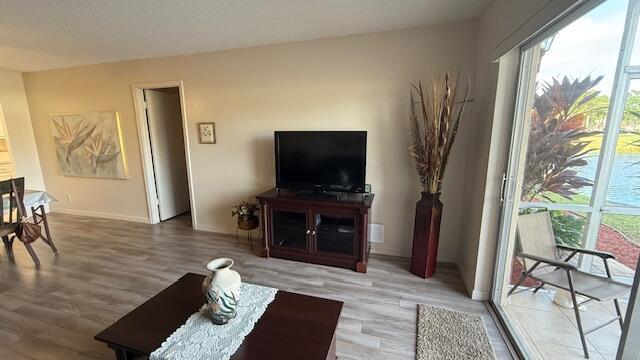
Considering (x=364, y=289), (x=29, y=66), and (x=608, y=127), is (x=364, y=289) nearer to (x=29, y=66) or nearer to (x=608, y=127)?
(x=608, y=127)

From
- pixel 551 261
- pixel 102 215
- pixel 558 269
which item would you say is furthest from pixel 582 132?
pixel 102 215

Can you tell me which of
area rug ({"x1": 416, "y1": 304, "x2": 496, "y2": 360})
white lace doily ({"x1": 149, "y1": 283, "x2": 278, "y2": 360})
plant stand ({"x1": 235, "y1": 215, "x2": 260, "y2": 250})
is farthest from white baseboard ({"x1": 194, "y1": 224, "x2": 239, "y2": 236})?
area rug ({"x1": 416, "y1": 304, "x2": 496, "y2": 360})

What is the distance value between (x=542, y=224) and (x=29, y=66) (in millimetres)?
6699

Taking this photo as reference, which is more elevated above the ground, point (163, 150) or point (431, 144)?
point (431, 144)

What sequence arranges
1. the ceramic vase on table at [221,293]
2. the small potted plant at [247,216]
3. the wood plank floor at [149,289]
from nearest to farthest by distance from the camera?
the ceramic vase on table at [221,293] < the wood plank floor at [149,289] < the small potted plant at [247,216]

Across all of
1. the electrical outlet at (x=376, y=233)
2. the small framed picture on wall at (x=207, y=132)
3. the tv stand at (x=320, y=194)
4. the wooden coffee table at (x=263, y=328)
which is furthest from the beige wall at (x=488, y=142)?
the small framed picture on wall at (x=207, y=132)

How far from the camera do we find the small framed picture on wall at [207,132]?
3.59 metres

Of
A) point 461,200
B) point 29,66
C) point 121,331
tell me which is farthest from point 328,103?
point 29,66

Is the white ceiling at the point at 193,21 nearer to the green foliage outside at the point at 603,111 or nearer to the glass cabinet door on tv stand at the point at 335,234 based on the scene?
the green foliage outside at the point at 603,111

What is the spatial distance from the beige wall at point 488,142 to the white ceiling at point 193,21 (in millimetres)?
347

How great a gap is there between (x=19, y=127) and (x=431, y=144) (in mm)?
6431

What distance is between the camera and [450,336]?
73.9 inches

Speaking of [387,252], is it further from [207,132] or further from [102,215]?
[102,215]

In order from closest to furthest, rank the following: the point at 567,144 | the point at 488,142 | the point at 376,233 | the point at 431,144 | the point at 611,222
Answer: the point at 611,222
the point at 567,144
the point at 488,142
the point at 431,144
the point at 376,233
